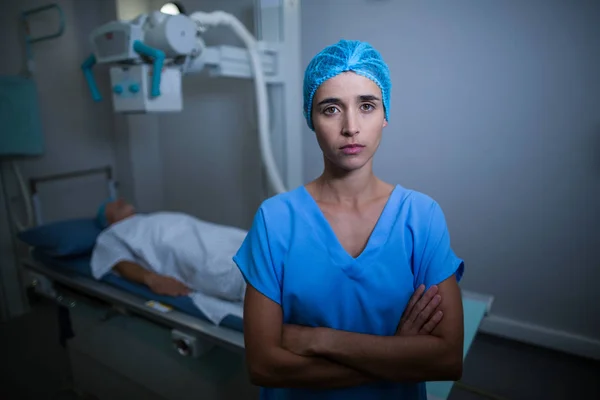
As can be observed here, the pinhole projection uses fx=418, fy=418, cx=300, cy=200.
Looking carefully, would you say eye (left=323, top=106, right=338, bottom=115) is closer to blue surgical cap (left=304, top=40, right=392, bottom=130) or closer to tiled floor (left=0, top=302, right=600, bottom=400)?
blue surgical cap (left=304, top=40, right=392, bottom=130)

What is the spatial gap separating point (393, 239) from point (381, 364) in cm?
23

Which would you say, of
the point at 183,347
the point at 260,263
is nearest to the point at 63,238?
the point at 183,347

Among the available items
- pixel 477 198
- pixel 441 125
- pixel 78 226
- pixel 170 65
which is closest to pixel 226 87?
pixel 170 65

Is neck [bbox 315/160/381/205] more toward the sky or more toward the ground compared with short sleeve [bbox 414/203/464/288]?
more toward the sky

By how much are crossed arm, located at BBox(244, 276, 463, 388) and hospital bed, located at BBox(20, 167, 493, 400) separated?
1.90 ft

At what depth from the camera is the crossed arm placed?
2.47 feet

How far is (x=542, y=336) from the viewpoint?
6.48 feet

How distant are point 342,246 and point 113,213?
162 centimetres

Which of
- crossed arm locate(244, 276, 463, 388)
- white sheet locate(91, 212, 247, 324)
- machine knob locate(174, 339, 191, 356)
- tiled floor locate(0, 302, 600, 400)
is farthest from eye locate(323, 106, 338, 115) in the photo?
tiled floor locate(0, 302, 600, 400)

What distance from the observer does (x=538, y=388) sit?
1.84 meters

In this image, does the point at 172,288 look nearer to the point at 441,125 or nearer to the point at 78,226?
the point at 78,226

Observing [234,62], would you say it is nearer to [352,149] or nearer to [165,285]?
[165,285]

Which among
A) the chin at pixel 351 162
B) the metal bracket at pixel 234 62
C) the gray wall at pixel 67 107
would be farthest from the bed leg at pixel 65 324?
the chin at pixel 351 162

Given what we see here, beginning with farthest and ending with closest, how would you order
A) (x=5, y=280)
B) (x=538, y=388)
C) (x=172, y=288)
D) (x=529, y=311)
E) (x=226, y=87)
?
1. (x=226, y=87)
2. (x=5, y=280)
3. (x=529, y=311)
4. (x=538, y=388)
5. (x=172, y=288)
